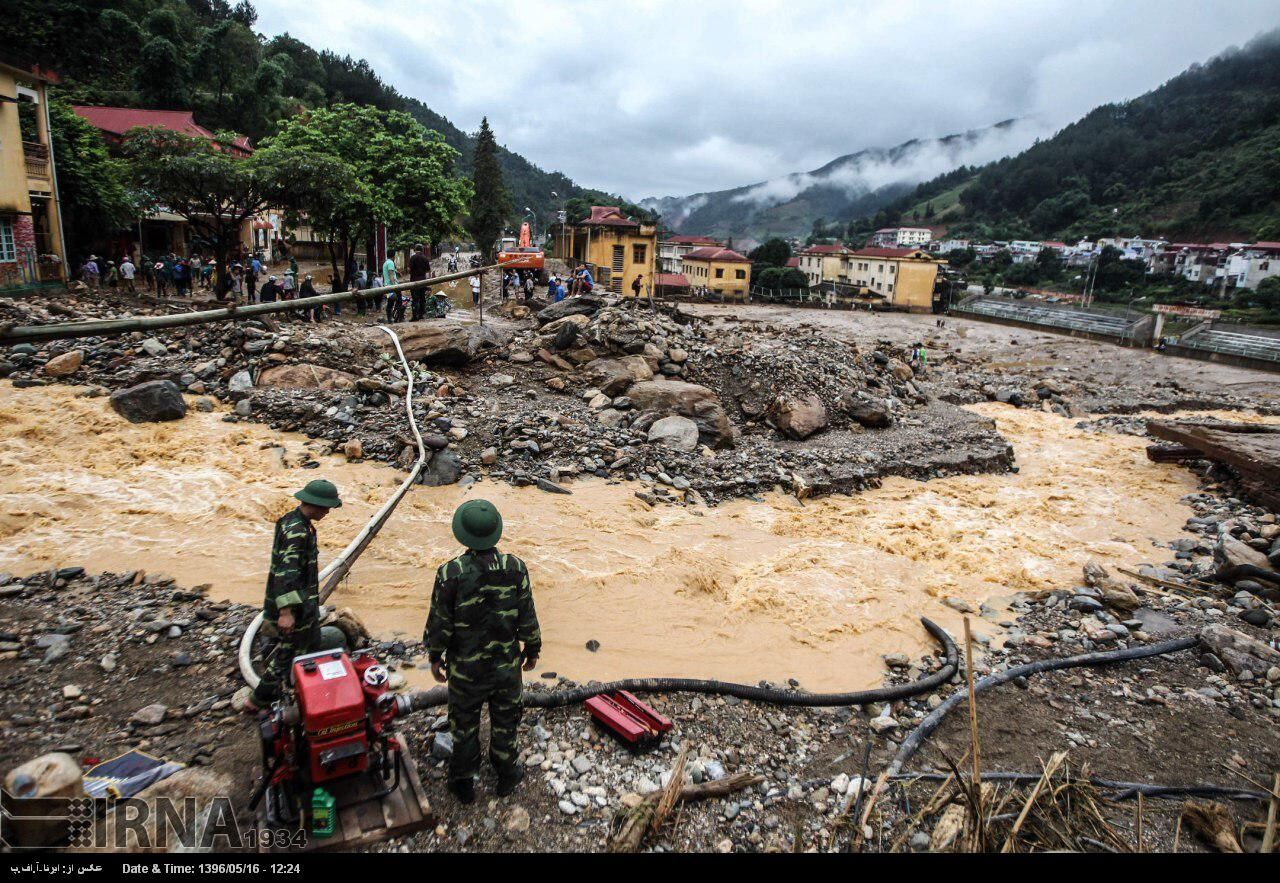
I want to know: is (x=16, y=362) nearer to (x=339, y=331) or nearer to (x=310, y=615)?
(x=339, y=331)

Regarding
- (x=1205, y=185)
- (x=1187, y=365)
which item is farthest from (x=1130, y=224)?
(x=1187, y=365)

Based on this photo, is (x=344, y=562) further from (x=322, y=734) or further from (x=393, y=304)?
(x=393, y=304)

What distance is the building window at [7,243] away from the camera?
15727mm

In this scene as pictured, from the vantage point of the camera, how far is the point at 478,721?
356 centimetres

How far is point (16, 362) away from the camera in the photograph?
34.2 ft

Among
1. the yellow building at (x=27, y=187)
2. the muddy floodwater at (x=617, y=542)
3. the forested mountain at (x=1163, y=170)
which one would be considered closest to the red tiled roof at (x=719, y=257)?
the yellow building at (x=27, y=187)

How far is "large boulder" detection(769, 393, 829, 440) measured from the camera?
1216 centimetres

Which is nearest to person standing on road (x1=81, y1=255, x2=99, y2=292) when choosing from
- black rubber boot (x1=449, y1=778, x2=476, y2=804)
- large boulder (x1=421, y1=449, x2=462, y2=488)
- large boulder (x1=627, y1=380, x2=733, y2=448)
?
large boulder (x1=421, y1=449, x2=462, y2=488)

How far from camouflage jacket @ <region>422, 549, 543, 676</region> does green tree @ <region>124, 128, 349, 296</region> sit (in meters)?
13.8

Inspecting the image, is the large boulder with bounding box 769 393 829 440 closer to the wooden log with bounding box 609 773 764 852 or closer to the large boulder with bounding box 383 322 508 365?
the large boulder with bounding box 383 322 508 365

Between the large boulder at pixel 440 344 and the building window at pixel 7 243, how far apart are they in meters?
10.3

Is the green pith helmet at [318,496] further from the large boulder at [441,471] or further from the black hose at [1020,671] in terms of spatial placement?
the large boulder at [441,471]

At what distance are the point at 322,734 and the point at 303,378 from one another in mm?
9422

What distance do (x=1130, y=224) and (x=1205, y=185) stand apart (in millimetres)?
6738
